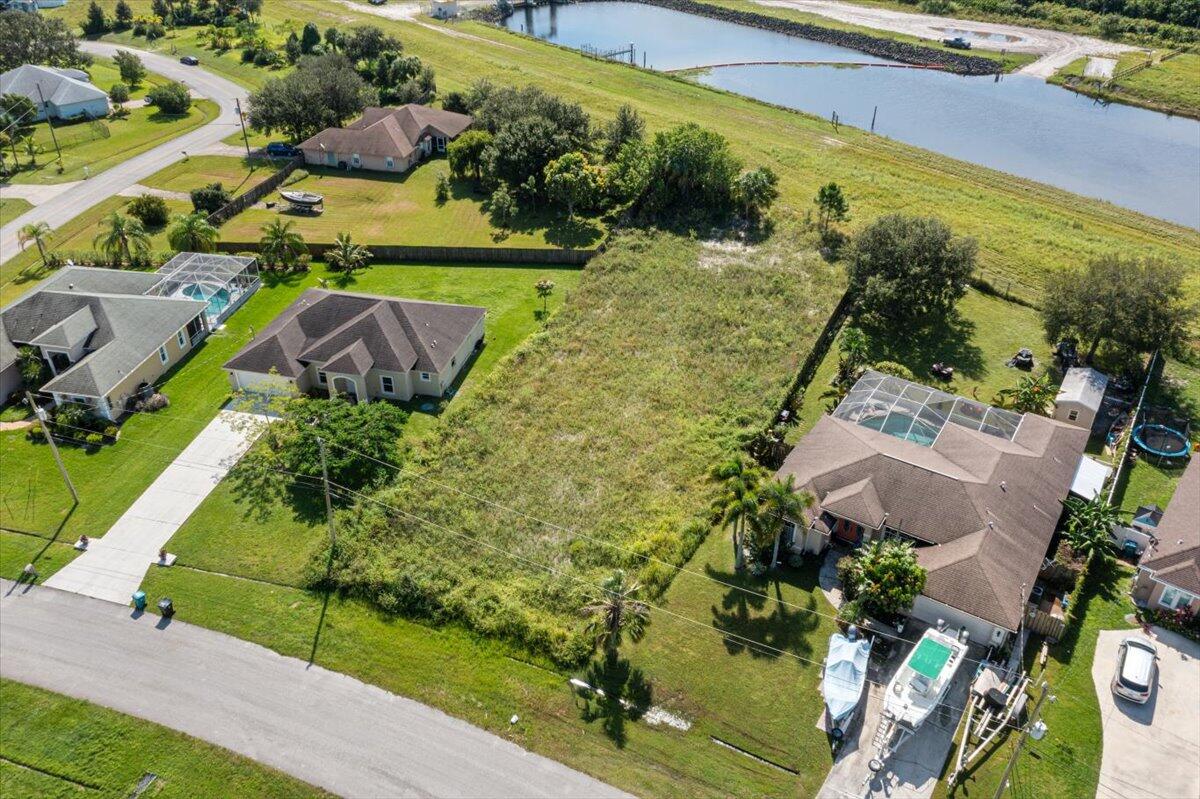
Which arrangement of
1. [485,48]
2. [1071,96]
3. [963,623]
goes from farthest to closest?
[485,48]
[1071,96]
[963,623]

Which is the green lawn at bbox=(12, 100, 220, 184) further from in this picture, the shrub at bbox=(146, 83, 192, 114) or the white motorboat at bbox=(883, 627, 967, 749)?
the white motorboat at bbox=(883, 627, 967, 749)

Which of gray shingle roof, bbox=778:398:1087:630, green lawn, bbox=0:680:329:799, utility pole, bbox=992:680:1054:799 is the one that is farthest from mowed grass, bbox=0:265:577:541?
utility pole, bbox=992:680:1054:799

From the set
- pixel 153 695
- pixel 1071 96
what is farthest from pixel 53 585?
pixel 1071 96

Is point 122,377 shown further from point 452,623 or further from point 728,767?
point 728,767

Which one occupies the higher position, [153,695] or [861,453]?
[861,453]

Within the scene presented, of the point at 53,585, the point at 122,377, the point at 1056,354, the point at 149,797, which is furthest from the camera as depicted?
the point at 1056,354

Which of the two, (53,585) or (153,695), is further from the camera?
(53,585)

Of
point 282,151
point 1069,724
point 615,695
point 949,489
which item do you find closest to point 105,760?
point 615,695

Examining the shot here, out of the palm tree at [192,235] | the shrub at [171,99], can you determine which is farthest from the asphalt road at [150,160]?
the palm tree at [192,235]
